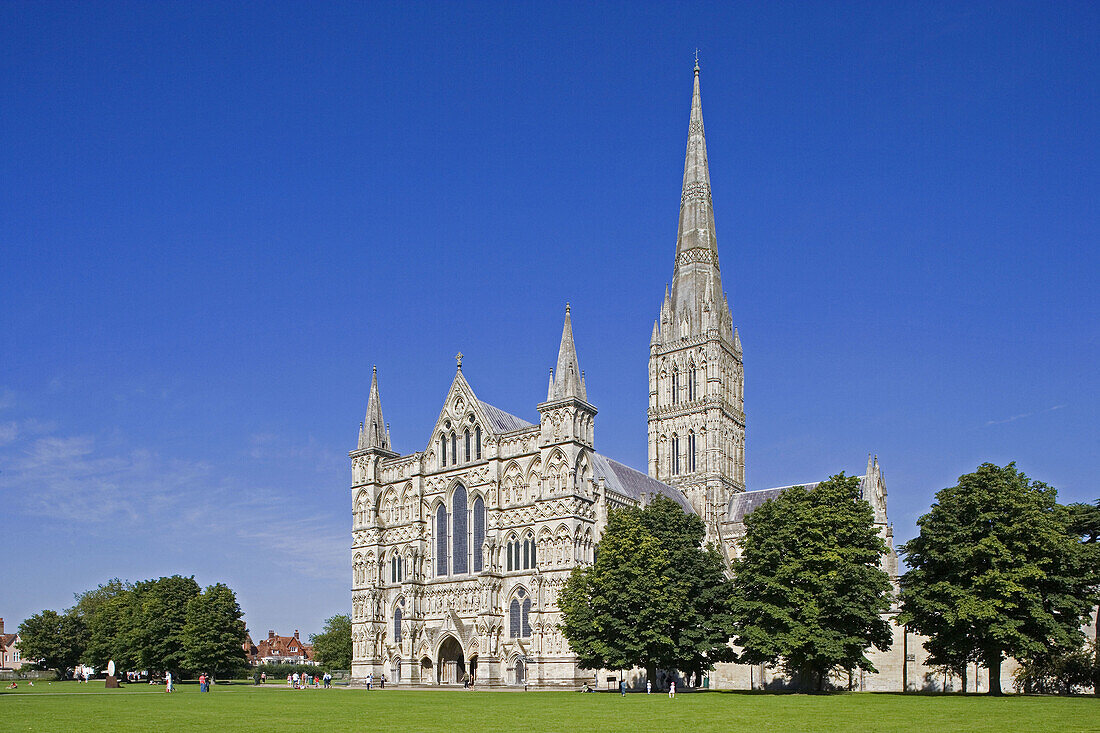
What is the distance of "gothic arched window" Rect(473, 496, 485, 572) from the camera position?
74.6 m

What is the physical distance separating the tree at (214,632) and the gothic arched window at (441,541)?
23.0 m

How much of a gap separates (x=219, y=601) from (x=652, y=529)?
46735 mm

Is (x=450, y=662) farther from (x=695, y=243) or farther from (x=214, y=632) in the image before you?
(x=695, y=243)

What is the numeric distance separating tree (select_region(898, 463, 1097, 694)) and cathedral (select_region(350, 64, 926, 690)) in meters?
20.8

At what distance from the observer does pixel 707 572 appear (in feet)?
195

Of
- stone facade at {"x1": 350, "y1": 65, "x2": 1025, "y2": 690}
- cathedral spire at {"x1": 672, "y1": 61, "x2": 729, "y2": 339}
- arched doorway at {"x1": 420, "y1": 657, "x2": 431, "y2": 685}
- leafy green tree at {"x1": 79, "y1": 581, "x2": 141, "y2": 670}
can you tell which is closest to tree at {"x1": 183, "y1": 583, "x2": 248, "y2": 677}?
leafy green tree at {"x1": 79, "y1": 581, "x2": 141, "y2": 670}

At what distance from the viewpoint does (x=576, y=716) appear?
1334 inches

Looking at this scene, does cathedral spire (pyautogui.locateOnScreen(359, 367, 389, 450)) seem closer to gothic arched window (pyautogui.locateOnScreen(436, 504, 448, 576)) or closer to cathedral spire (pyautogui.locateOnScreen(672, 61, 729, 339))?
gothic arched window (pyautogui.locateOnScreen(436, 504, 448, 576))

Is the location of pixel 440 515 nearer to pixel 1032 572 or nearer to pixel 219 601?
pixel 219 601

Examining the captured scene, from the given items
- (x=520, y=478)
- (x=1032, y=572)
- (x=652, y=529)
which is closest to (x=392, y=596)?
(x=520, y=478)

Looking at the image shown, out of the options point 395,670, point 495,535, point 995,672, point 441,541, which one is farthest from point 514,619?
point 995,672

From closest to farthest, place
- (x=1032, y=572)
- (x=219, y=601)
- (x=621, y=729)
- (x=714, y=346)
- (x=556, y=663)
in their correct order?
(x=621, y=729) < (x=1032, y=572) < (x=556, y=663) < (x=219, y=601) < (x=714, y=346)

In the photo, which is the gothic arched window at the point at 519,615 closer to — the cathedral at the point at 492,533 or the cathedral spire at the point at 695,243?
the cathedral at the point at 492,533

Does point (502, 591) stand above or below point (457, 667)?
above
